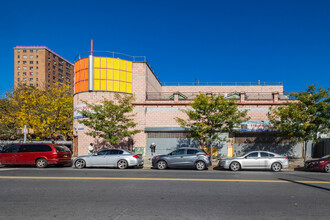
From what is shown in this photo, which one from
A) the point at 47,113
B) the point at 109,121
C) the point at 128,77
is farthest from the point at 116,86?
the point at 47,113

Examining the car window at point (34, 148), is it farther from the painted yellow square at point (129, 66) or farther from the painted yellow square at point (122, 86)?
the painted yellow square at point (129, 66)

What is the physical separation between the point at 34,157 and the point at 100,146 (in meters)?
8.94

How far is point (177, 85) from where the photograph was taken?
38.8 meters

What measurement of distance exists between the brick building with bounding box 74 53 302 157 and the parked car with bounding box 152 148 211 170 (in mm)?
8507

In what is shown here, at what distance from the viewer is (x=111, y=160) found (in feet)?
50.5

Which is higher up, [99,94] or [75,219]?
[99,94]

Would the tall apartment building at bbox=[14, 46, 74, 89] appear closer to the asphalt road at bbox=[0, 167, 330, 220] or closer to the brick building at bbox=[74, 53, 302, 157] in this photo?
the brick building at bbox=[74, 53, 302, 157]

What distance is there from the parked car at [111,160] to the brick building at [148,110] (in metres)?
8.67

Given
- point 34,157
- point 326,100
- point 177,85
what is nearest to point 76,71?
point 34,157

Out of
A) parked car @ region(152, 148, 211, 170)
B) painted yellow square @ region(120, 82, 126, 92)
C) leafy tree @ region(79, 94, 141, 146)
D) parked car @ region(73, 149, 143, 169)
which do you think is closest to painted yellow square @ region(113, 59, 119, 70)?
painted yellow square @ region(120, 82, 126, 92)

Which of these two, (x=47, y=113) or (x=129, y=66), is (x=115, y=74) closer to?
(x=129, y=66)

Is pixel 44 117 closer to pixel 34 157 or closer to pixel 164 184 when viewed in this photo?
pixel 34 157

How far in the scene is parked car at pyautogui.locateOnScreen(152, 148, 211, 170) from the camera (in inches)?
586

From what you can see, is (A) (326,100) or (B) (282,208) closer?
(B) (282,208)
